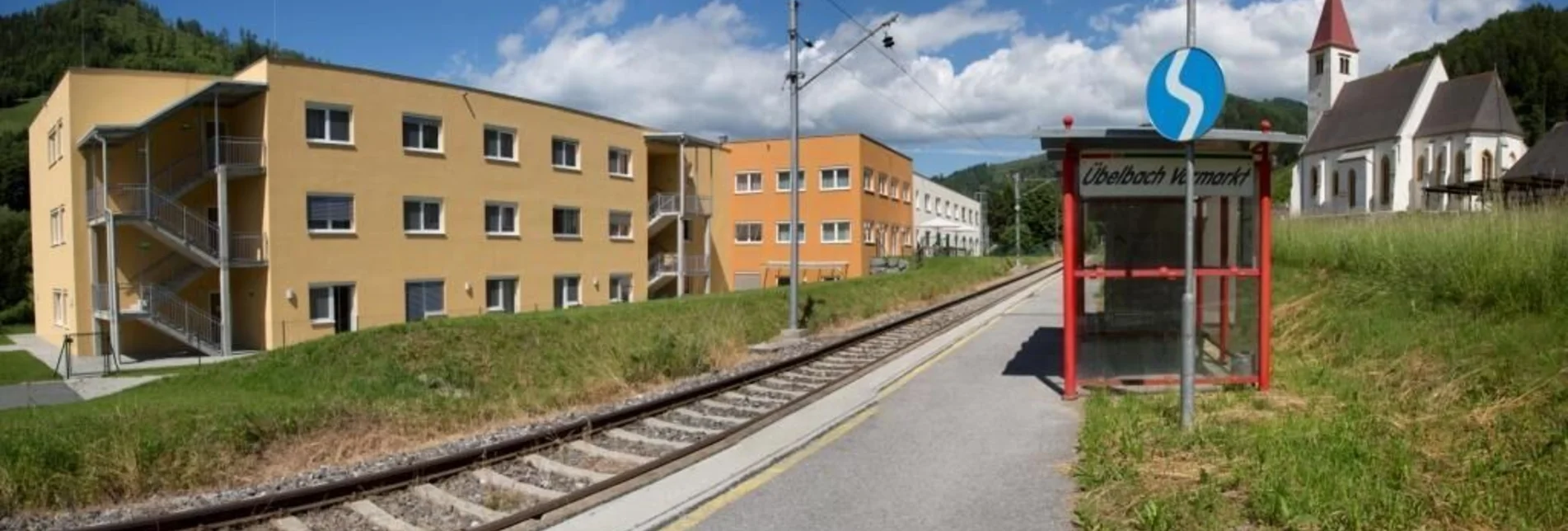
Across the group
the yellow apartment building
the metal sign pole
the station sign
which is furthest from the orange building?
the metal sign pole

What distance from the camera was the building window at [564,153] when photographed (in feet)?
129

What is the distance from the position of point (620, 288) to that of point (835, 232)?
562 inches

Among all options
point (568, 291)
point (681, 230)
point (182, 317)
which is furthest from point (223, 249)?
point (681, 230)

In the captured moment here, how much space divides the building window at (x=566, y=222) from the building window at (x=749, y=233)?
48.0 ft

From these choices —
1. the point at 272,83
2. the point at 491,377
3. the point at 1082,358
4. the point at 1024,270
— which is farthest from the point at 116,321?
the point at 1024,270

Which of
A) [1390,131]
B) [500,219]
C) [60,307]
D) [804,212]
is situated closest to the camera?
[60,307]

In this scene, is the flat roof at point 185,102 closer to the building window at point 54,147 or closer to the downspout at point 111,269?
the downspout at point 111,269

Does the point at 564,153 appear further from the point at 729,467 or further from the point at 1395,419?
the point at 1395,419

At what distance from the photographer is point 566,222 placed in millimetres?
40094

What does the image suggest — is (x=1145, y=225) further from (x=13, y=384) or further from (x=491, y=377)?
(x=13, y=384)

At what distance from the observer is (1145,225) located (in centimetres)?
1331

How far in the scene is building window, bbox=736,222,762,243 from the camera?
53.2m

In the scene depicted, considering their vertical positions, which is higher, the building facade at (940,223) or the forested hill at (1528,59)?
the forested hill at (1528,59)

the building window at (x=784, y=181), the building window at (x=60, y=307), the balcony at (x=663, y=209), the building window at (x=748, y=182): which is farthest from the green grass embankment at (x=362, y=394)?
the building window at (x=748, y=182)
